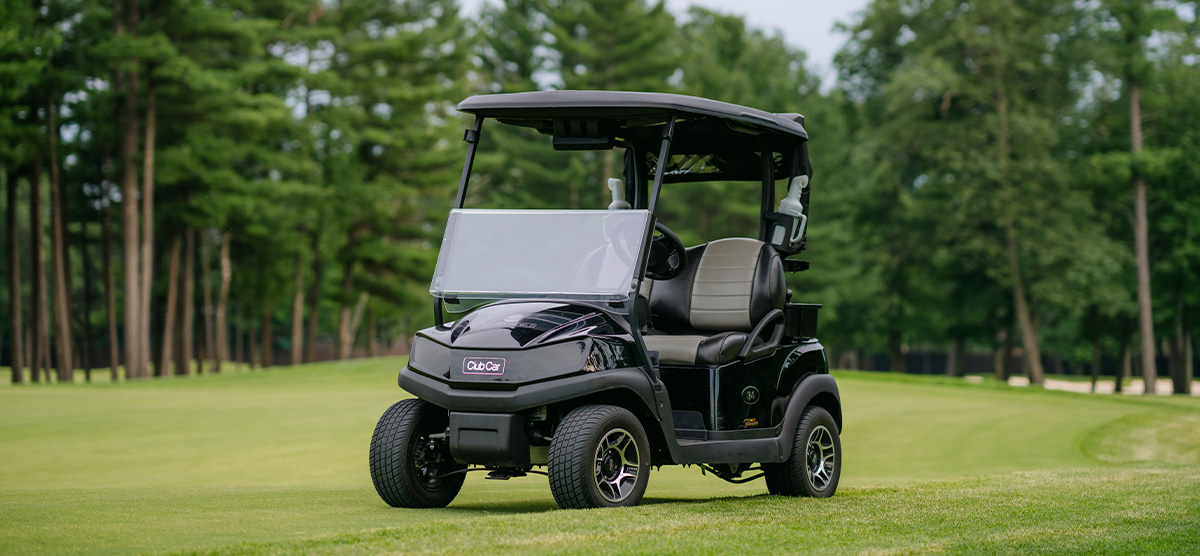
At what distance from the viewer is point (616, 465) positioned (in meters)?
6.46

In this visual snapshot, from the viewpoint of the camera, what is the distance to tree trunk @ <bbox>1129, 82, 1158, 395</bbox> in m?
39.8

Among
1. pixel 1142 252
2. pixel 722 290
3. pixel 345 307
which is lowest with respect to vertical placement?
pixel 345 307

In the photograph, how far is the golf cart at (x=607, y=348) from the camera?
6211mm

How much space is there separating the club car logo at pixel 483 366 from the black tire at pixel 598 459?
0.46 metres

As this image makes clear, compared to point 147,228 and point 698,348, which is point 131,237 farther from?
point 698,348

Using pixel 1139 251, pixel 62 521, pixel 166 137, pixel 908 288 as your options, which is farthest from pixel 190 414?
pixel 908 288

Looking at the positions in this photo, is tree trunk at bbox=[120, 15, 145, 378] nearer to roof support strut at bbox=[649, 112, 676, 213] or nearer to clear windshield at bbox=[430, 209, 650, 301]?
clear windshield at bbox=[430, 209, 650, 301]

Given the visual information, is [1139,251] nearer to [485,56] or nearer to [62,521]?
[485,56]

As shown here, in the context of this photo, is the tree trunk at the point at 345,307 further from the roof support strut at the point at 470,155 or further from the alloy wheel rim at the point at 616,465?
the alloy wheel rim at the point at 616,465

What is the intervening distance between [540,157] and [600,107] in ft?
140

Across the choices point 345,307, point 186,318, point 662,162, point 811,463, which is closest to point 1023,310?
point 345,307

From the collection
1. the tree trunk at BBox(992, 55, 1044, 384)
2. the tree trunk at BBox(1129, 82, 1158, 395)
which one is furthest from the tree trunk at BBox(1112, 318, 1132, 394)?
the tree trunk at BBox(992, 55, 1044, 384)

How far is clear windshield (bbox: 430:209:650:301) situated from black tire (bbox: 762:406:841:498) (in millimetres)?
2046

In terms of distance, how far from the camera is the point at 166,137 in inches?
1553
